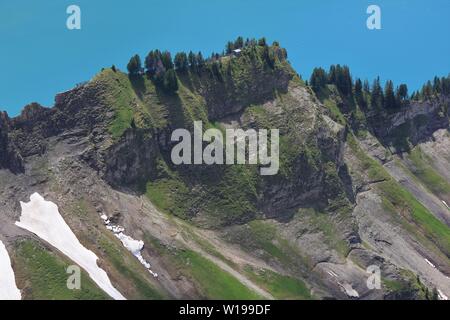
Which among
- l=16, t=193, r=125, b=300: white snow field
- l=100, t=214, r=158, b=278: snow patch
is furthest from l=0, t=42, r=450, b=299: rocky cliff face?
l=16, t=193, r=125, b=300: white snow field

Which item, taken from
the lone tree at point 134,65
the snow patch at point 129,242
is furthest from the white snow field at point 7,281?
the lone tree at point 134,65

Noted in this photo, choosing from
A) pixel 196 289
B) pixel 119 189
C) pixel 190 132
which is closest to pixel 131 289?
pixel 196 289

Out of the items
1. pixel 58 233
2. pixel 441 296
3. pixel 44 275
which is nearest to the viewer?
pixel 44 275

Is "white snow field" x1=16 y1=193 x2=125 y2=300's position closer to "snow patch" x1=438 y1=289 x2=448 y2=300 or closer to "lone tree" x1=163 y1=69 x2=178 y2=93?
"lone tree" x1=163 y1=69 x2=178 y2=93

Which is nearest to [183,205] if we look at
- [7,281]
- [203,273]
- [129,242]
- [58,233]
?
[129,242]

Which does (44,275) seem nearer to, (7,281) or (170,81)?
(7,281)
